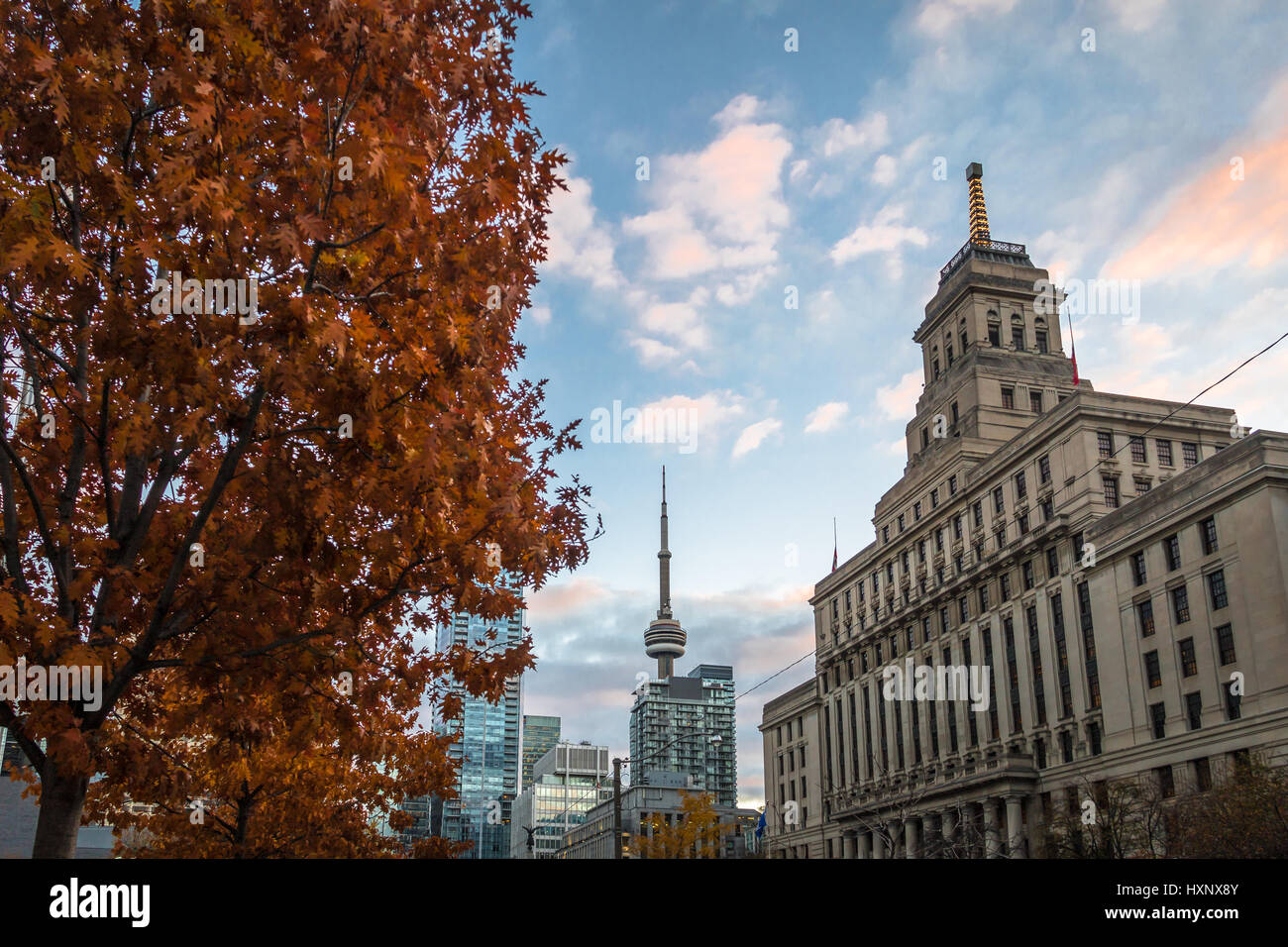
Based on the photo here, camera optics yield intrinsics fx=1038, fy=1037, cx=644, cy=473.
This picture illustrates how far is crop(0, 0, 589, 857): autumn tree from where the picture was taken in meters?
8.32

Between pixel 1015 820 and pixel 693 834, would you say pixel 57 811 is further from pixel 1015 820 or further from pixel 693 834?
pixel 1015 820

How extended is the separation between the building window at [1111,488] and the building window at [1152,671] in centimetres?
1429

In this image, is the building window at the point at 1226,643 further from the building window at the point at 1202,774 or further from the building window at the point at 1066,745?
the building window at the point at 1066,745

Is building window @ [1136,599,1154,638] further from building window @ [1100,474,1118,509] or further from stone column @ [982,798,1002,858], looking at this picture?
stone column @ [982,798,1002,858]

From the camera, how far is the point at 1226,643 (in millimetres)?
57844

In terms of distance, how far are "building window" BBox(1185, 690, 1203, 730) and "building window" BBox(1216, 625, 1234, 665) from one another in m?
2.73

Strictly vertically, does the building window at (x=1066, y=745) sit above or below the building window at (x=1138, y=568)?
below

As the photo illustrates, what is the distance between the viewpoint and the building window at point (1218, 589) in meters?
58.7

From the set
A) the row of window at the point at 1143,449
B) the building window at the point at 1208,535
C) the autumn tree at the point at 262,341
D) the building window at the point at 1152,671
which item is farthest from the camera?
the row of window at the point at 1143,449

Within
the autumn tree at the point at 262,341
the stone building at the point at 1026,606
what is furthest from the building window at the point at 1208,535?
the autumn tree at the point at 262,341

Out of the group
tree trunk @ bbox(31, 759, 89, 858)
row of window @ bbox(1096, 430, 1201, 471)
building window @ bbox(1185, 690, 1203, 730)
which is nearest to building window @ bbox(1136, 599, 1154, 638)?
building window @ bbox(1185, 690, 1203, 730)

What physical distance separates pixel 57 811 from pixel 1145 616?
6672 cm
